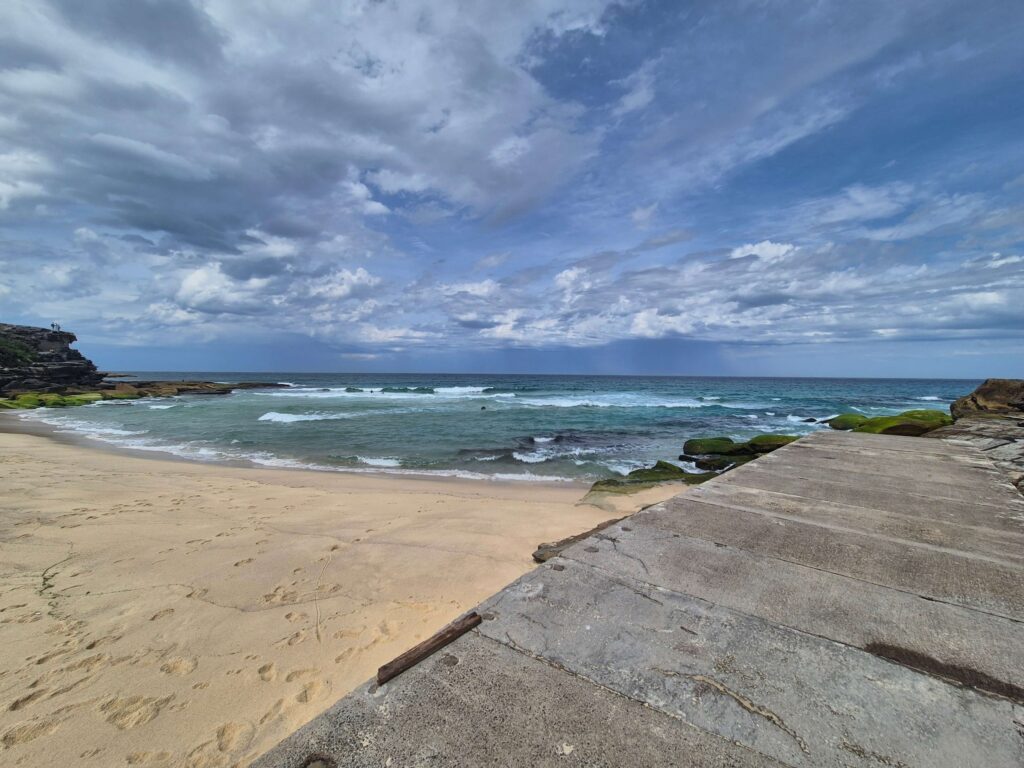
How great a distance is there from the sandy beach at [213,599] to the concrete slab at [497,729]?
65.7 inches

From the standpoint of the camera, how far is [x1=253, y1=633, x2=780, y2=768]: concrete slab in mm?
1213

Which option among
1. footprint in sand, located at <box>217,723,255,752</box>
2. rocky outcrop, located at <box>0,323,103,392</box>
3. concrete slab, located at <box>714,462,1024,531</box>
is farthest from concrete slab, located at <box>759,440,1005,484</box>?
rocky outcrop, located at <box>0,323,103,392</box>

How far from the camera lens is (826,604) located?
79.8 inches

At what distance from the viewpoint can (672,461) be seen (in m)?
12.9

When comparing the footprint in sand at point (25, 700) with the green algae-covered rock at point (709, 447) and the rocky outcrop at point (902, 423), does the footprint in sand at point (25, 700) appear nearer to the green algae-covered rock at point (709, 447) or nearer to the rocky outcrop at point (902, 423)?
the rocky outcrop at point (902, 423)

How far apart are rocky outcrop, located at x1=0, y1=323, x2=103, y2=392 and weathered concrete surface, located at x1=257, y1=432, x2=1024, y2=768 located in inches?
2030

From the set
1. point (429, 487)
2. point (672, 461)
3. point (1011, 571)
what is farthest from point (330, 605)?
point (672, 461)

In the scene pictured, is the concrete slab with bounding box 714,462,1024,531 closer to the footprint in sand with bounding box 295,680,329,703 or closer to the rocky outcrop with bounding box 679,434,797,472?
the footprint in sand with bounding box 295,680,329,703

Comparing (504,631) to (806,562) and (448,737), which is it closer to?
(448,737)

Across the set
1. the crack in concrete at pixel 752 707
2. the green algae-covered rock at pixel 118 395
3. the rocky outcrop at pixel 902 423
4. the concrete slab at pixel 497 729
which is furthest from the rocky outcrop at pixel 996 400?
the green algae-covered rock at pixel 118 395

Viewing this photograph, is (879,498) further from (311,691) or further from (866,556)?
(311,691)

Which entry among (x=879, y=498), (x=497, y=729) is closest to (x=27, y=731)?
(x=497, y=729)

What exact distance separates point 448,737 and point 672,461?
12604mm

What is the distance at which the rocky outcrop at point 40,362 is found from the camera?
3784cm
